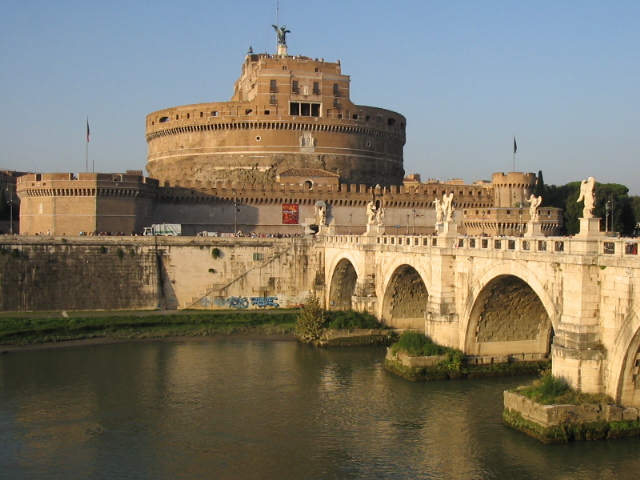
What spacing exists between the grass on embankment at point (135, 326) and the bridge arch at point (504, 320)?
45.1 feet

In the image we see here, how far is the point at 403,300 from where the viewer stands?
32438 mm

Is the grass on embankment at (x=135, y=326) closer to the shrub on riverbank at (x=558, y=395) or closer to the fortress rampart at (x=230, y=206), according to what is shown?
the fortress rampart at (x=230, y=206)

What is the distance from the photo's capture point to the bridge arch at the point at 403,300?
31.6 meters

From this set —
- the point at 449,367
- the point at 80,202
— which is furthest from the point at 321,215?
the point at 449,367

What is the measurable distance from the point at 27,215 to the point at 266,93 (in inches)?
885

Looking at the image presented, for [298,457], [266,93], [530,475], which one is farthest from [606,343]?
[266,93]

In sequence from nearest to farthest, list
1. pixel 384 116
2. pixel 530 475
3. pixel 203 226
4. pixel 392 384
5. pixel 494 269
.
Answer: pixel 530 475 → pixel 494 269 → pixel 392 384 → pixel 203 226 → pixel 384 116

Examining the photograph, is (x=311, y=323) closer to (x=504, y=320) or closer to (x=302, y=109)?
(x=504, y=320)

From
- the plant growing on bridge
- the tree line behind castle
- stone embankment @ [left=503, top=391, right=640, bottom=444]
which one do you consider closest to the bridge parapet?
stone embankment @ [left=503, top=391, right=640, bottom=444]

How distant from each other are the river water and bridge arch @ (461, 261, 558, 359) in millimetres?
1251

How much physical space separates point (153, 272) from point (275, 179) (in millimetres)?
19730

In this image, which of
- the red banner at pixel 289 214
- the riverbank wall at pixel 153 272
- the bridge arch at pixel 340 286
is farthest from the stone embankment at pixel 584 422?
the red banner at pixel 289 214

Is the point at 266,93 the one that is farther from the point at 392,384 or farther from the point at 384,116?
the point at 392,384

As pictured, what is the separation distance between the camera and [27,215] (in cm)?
4781
